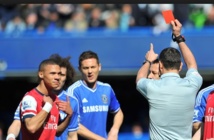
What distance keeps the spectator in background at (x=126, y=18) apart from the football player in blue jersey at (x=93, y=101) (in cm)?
438

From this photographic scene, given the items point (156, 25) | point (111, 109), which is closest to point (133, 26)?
point (156, 25)

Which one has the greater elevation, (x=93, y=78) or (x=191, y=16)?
(x=191, y=16)

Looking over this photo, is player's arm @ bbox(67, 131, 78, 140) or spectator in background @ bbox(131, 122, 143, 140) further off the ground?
player's arm @ bbox(67, 131, 78, 140)

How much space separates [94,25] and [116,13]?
1.56 ft

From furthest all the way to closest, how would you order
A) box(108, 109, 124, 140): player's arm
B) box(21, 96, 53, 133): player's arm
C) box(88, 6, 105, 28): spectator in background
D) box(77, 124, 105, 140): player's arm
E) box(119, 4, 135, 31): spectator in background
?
box(88, 6, 105, 28): spectator in background, box(119, 4, 135, 31): spectator in background, box(108, 109, 124, 140): player's arm, box(77, 124, 105, 140): player's arm, box(21, 96, 53, 133): player's arm

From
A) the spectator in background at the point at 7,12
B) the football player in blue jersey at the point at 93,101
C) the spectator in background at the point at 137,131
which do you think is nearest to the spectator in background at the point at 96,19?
the spectator in background at the point at 7,12

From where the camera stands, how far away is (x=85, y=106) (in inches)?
328

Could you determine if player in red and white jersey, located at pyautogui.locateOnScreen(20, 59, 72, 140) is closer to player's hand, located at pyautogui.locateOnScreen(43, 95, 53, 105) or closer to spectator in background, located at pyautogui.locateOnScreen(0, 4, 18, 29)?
player's hand, located at pyautogui.locateOnScreen(43, 95, 53, 105)

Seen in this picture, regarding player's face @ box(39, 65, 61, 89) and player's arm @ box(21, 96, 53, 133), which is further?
player's face @ box(39, 65, 61, 89)

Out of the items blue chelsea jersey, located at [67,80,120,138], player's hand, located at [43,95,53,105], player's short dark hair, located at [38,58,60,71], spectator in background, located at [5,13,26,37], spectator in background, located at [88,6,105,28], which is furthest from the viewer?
spectator in background, located at [88,6,105,28]

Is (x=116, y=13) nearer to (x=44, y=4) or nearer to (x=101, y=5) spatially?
(x=101, y=5)

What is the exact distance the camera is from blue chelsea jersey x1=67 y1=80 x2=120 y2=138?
8320 mm

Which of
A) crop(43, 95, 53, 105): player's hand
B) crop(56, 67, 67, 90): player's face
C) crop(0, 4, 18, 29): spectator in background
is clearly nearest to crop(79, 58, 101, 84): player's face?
crop(56, 67, 67, 90): player's face

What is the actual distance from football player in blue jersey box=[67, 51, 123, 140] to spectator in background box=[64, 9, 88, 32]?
4.40 meters
